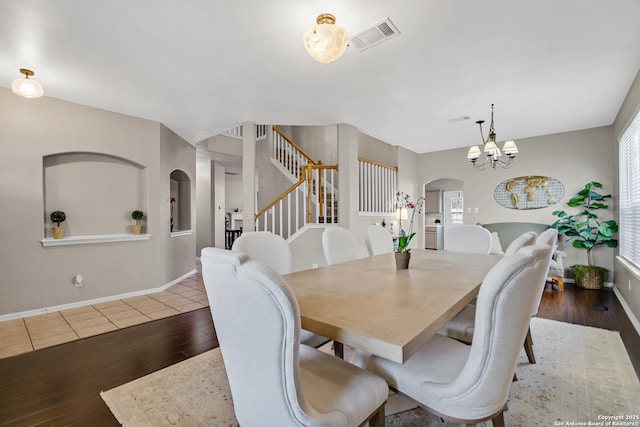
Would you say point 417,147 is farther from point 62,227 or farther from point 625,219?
point 62,227

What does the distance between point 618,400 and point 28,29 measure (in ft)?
15.4

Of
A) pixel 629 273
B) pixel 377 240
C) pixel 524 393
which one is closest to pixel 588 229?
pixel 629 273

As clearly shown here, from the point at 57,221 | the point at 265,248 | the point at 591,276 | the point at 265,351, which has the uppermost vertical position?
the point at 57,221

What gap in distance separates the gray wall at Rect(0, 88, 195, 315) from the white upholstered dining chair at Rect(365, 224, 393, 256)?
324 cm

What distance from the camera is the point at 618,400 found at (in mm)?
1728

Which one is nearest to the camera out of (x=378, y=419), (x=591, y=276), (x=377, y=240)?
(x=378, y=419)

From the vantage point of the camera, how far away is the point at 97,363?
2.25 meters

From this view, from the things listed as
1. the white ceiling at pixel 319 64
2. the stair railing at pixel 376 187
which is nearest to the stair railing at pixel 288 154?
the stair railing at pixel 376 187

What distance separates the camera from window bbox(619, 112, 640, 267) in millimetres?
3133

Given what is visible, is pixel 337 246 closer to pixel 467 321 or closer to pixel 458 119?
pixel 467 321

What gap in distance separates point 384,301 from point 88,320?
3.49m

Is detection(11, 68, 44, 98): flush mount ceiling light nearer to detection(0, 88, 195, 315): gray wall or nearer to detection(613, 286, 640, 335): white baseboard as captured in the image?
detection(0, 88, 195, 315): gray wall

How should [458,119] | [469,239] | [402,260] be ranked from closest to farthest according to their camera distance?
[402,260], [469,239], [458,119]

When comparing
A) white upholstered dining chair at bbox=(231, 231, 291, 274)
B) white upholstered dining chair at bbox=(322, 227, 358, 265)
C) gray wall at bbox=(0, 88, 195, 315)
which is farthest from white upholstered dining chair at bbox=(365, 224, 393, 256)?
gray wall at bbox=(0, 88, 195, 315)
